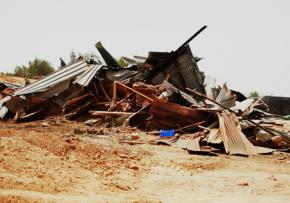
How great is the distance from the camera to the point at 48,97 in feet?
43.4

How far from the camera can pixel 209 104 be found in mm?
12117

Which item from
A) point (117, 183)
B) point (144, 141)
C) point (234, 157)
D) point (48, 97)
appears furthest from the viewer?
point (48, 97)

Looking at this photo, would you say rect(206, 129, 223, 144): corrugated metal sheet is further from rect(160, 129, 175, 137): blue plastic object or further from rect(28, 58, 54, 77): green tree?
rect(28, 58, 54, 77): green tree

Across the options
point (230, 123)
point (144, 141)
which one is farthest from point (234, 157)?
point (144, 141)

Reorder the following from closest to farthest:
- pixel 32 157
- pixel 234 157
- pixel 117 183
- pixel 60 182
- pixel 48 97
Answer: pixel 60 182 → pixel 117 183 → pixel 32 157 → pixel 234 157 → pixel 48 97

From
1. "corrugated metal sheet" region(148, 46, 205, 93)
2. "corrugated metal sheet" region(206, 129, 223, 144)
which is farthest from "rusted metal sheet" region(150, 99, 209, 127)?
"corrugated metal sheet" region(148, 46, 205, 93)

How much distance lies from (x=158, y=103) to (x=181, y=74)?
3123 mm

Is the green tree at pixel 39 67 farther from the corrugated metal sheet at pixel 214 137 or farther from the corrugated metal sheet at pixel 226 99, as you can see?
the corrugated metal sheet at pixel 214 137

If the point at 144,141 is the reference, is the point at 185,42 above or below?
above

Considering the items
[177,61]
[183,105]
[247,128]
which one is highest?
→ [177,61]

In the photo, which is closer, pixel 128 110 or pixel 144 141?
pixel 144 141

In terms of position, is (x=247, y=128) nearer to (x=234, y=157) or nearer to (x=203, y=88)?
(x=234, y=157)

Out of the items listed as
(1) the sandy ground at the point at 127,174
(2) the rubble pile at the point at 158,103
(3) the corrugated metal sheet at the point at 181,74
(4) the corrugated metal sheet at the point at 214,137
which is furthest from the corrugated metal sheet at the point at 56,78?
(4) the corrugated metal sheet at the point at 214,137

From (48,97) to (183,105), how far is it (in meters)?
4.81
